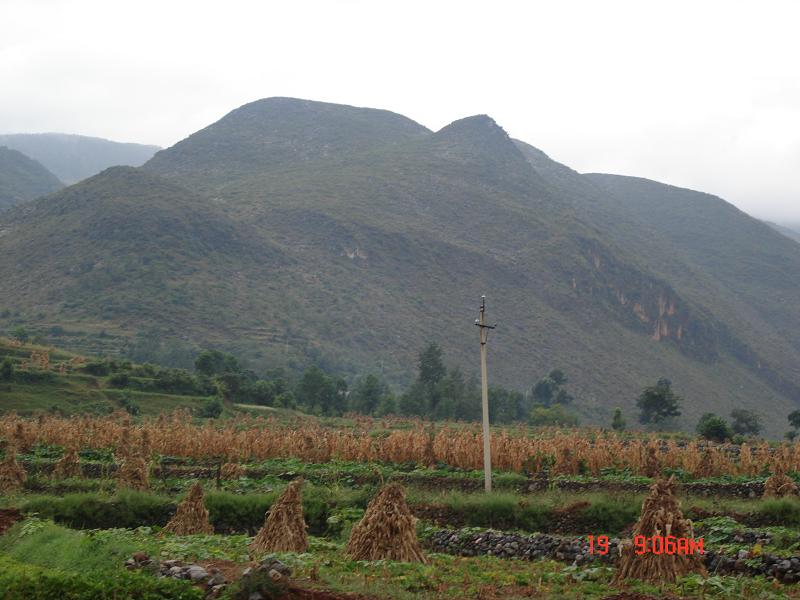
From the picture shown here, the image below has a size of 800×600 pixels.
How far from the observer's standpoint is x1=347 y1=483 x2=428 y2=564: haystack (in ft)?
40.9

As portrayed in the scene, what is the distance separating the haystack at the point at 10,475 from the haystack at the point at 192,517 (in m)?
7.74

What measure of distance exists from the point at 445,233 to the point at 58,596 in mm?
112532

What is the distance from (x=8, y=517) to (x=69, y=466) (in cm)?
735

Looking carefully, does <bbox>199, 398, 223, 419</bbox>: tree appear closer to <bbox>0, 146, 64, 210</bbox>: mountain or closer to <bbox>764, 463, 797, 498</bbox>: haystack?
<bbox>764, 463, 797, 498</bbox>: haystack

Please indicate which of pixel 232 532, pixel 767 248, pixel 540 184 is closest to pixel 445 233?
pixel 540 184

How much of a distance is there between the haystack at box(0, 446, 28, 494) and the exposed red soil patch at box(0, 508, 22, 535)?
15.1 feet

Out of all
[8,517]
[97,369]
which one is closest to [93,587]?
[8,517]

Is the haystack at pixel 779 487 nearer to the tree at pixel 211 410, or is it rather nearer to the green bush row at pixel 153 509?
the green bush row at pixel 153 509

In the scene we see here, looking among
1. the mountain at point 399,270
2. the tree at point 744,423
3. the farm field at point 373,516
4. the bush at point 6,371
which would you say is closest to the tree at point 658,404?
the tree at point 744,423

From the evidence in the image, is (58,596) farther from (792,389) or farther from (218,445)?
(792,389)

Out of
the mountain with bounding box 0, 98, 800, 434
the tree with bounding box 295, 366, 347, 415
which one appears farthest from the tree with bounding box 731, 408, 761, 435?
the tree with bounding box 295, 366, 347, 415

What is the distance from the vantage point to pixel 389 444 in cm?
2720

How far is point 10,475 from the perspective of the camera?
22.0 m
